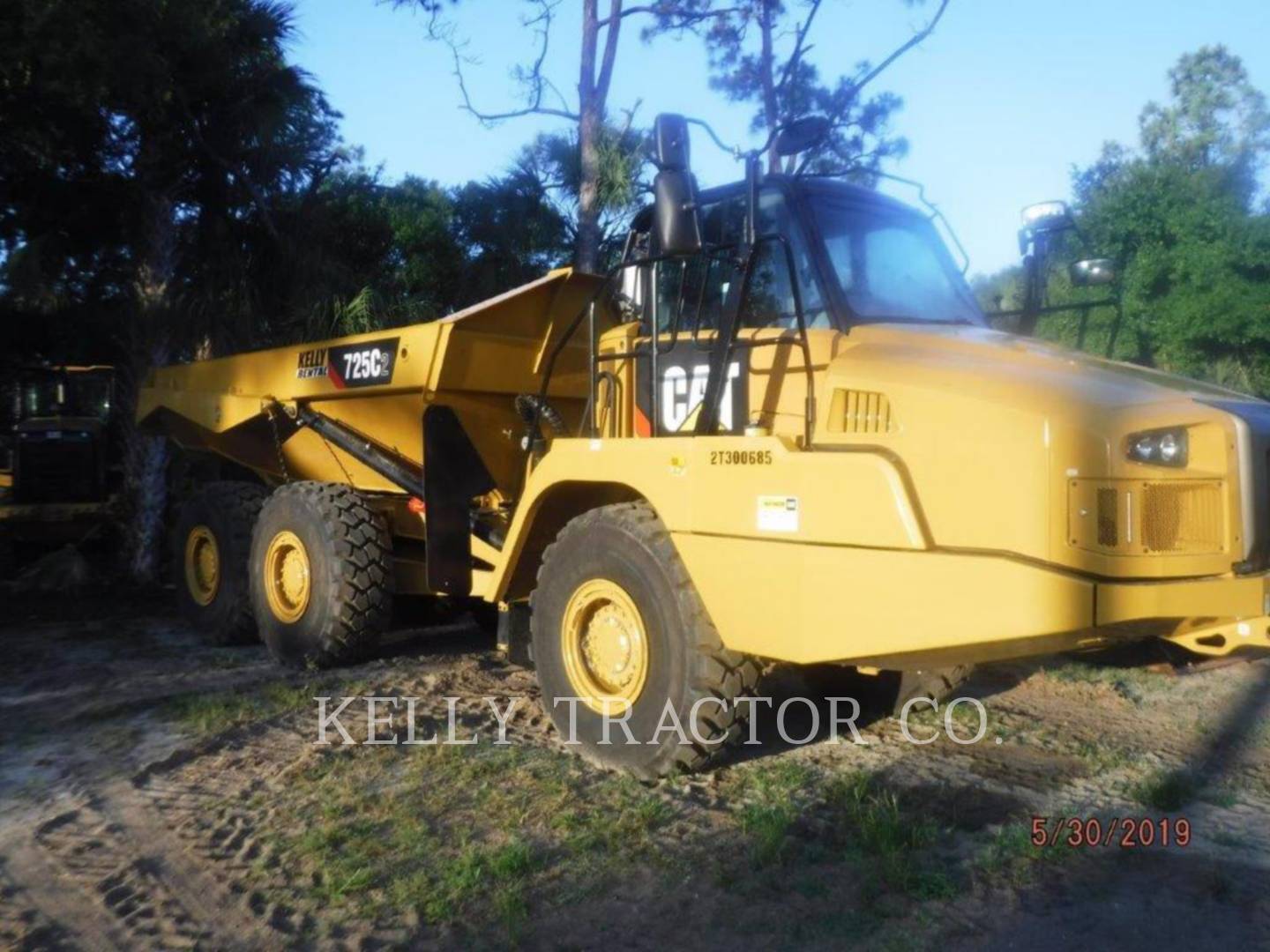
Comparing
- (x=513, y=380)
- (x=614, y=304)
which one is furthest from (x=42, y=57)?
(x=614, y=304)

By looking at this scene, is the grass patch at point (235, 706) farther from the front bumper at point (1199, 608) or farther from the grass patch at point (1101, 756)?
the front bumper at point (1199, 608)

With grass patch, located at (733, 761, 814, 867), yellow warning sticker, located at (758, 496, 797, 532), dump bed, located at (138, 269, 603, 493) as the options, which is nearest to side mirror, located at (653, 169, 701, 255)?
yellow warning sticker, located at (758, 496, 797, 532)

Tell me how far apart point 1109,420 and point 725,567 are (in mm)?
1477

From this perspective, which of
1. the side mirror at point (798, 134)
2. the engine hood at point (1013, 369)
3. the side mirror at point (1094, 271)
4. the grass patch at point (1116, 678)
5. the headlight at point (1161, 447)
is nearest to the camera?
the headlight at point (1161, 447)

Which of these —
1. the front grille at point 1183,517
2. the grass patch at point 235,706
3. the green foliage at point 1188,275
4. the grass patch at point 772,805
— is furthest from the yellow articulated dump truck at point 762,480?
the green foliage at point 1188,275

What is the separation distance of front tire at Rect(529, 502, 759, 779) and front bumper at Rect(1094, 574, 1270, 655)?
1.48 meters

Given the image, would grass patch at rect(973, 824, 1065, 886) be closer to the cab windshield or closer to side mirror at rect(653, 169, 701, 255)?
the cab windshield

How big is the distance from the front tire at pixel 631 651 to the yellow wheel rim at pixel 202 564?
4114 mm

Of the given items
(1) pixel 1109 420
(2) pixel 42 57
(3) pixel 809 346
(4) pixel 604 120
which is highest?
(4) pixel 604 120

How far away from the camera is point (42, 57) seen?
31.9ft

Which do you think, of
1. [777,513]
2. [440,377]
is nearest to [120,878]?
[777,513]

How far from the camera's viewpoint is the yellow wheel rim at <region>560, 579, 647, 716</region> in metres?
4.90

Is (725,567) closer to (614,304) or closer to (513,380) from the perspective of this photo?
(614,304)
